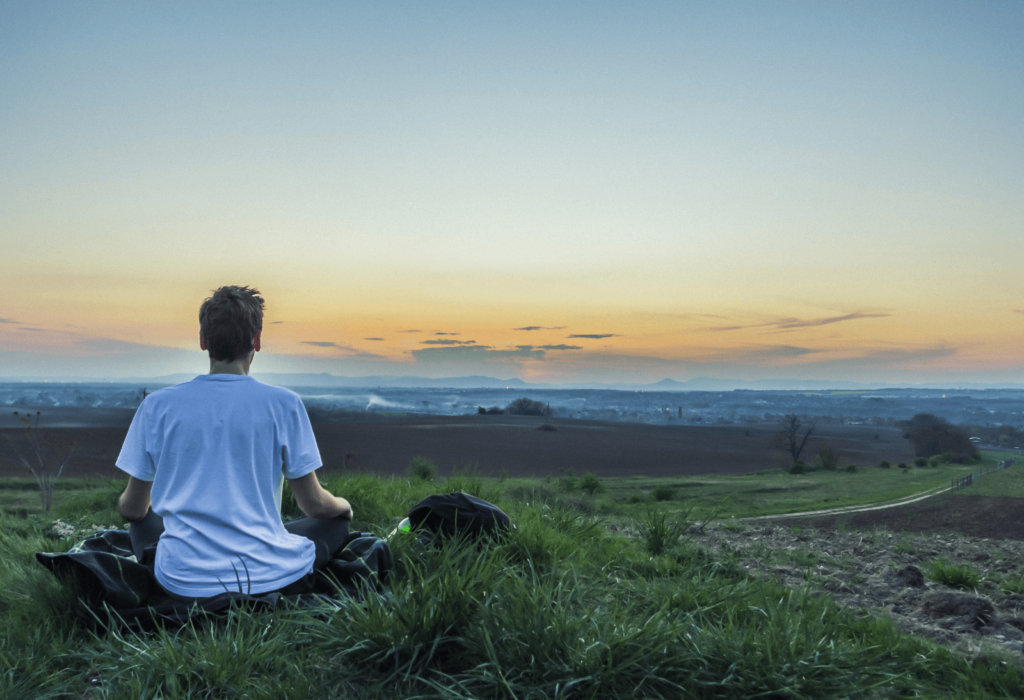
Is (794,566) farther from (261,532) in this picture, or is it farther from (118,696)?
(118,696)

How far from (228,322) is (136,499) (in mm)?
1189

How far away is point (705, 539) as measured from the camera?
7395 millimetres

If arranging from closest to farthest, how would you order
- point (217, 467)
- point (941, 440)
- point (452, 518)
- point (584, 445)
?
point (217, 467)
point (452, 518)
point (941, 440)
point (584, 445)

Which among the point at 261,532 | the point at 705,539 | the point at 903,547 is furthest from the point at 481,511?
the point at 903,547

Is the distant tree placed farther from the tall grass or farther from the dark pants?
the dark pants

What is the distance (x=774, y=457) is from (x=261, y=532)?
68713 millimetres

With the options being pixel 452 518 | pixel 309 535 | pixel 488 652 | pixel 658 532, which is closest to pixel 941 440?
pixel 658 532

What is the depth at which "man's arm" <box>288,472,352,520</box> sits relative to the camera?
10.3 feet

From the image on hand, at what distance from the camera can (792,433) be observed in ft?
226

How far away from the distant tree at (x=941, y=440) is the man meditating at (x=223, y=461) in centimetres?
4465

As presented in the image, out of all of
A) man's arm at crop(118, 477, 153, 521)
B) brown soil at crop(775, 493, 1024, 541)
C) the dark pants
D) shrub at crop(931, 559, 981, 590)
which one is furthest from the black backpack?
brown soil at crop(775, 493, 1024, 541)

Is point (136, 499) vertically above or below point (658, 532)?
above

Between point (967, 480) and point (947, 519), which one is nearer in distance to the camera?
point (947, 519)

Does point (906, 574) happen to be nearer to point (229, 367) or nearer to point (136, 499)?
point (229, 367)
